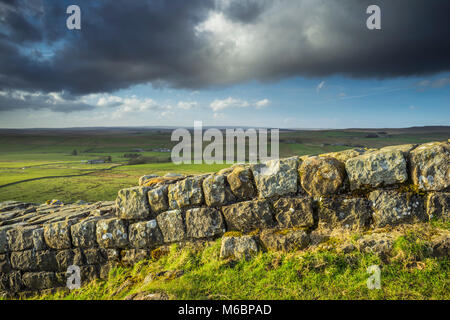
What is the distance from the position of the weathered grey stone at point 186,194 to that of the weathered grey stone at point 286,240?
194cm

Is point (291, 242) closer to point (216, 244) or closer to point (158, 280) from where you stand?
point (216, 244)

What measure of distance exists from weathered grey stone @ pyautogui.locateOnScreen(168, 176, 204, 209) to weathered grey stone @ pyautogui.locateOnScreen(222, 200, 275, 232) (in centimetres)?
88

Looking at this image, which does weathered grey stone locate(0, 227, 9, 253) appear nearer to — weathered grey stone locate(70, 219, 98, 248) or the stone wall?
the stone wall

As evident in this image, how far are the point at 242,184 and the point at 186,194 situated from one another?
1.51 meters

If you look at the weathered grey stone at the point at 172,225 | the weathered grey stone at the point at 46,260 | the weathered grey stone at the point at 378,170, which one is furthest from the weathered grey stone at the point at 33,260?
the weathered grey stone at the point at 378,170

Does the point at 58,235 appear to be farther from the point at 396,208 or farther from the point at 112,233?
the point at 396,208

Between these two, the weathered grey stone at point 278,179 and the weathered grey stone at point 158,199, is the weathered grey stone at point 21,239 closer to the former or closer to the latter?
the weathered grey stone at point 158,199

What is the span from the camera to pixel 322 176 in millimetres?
5195

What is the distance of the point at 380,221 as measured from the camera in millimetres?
4836

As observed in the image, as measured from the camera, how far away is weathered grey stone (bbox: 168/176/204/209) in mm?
5898
